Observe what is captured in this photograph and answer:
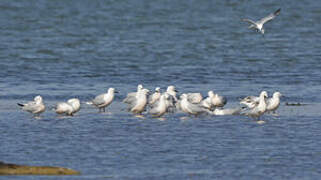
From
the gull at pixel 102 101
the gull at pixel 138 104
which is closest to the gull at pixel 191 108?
the gull at pixel 138 104

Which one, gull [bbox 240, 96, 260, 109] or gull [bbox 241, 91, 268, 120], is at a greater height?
gull [bbox 240, 96, 260, 109]

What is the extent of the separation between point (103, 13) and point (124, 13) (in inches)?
70.1

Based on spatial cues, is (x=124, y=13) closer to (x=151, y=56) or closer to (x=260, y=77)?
(x=151, y=56)

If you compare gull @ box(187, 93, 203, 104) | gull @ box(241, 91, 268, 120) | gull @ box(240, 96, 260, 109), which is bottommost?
gull @ box(241, 91, 268, 120)

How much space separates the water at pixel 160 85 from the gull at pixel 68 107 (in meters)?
0.21

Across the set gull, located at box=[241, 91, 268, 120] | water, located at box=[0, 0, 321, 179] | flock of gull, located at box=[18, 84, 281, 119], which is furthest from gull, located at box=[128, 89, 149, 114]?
gull, located at box=[241, 91, 268, 120]

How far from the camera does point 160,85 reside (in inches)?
1101

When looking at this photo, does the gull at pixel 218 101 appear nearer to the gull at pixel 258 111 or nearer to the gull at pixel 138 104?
the gull at pixel 258 111

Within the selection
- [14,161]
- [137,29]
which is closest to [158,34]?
[137,29]

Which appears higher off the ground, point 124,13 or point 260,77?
point 124,13

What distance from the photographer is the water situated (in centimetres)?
1507

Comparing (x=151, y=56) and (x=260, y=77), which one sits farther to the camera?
(x=151, y=56)

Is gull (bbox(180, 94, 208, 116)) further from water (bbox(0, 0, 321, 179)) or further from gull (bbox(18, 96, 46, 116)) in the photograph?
gull (bbox(18, 96, 46, 116))

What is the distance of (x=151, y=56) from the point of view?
36625mm
